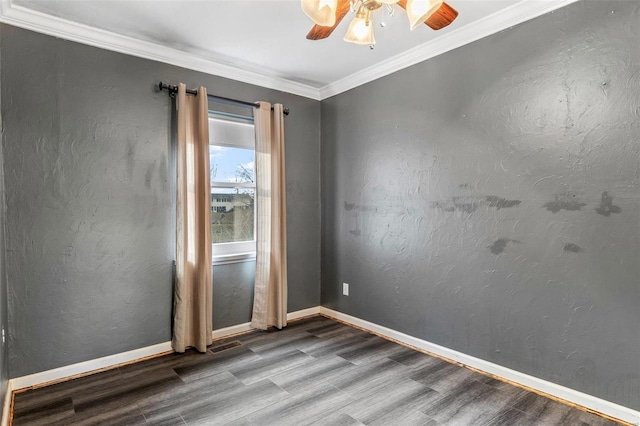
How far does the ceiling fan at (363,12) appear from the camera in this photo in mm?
1592

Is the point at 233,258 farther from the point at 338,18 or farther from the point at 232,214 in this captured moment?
the point at 338,18

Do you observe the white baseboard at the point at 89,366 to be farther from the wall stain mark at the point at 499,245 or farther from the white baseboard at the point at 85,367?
the wall stain mark at the point at 499,245

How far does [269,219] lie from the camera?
3.54 m

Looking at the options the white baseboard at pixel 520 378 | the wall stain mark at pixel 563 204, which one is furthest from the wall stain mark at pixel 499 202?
the white baseboard at pixel 520 378

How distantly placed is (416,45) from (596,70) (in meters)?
1.30

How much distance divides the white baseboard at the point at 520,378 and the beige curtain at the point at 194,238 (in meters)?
1.58

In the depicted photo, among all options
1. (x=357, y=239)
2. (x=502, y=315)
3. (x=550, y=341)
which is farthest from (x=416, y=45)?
(x=550, y=341)

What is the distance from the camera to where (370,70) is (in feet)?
11.2

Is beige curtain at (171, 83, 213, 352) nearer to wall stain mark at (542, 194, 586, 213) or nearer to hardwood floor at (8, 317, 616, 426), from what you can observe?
hardwood floor at (8, 317, 616, 426)

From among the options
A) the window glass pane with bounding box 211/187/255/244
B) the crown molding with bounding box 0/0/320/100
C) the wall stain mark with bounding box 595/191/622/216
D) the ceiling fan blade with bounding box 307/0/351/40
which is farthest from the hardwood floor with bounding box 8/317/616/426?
the crown molding with bounding box 0/0/320/100

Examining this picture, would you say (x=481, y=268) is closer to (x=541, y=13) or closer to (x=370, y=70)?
(x=541, y=13)

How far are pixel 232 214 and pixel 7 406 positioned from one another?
208 cm

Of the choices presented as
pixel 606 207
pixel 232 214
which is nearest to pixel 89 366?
pixel 232 214

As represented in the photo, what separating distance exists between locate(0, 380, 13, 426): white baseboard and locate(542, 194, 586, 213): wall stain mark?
11.2ft
